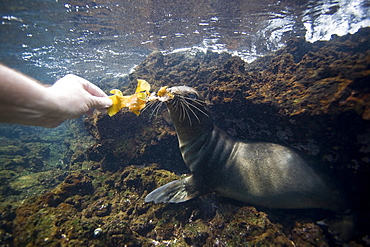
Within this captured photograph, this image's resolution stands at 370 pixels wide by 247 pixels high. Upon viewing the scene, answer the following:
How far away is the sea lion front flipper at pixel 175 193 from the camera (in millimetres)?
3328

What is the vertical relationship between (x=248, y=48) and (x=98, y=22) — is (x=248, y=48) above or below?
below

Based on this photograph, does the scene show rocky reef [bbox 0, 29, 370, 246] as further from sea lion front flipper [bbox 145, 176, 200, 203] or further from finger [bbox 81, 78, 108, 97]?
finger [bbox 81, 78, 108, 97]

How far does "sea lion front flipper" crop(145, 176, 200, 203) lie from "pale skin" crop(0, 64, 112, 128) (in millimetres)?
2465

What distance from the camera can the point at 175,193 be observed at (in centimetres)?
344

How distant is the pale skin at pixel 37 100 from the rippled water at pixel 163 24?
9.04m

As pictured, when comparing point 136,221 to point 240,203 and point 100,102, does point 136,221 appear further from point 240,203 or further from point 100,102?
point 100,102

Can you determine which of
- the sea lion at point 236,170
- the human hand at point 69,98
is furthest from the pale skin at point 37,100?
the sea lion at point 236,170

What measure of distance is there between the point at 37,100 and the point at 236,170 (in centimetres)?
322

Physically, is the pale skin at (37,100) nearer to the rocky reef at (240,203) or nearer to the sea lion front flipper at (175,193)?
the rocky reef at (240,203)

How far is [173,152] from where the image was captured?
4980 mm

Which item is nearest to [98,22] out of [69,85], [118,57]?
[118,57]

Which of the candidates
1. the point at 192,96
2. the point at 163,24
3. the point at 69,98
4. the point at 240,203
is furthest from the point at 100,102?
the point at 163,24

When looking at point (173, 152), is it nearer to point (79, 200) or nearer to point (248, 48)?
point (79, 200)

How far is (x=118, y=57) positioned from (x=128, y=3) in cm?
991
